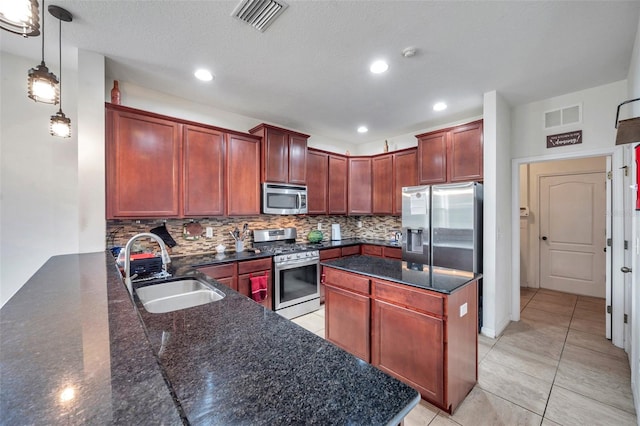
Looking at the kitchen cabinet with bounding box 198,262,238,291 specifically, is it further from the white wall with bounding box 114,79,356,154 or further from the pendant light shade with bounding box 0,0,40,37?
the pendant light shade with bounding box 0,0,40,37

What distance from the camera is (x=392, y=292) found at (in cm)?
203

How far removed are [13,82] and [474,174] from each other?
4.79 m

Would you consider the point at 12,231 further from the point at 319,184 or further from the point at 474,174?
the point at 474,174

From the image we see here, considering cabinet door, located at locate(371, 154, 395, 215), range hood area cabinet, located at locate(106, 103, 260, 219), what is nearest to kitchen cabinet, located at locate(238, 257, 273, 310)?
range hood area cabinet, located at locate(106, 103, 260, 219)

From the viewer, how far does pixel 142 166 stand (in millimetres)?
2660

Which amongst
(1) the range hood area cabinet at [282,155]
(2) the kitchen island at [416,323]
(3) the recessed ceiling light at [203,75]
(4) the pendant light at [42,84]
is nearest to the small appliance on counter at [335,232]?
(1) the range hood area cabinet at [282,155]

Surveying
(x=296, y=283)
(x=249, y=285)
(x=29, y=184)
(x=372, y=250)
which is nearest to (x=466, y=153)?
(x=372, y=250)

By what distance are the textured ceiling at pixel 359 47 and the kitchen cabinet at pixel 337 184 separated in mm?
1430

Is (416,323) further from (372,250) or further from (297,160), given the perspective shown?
(297,160)

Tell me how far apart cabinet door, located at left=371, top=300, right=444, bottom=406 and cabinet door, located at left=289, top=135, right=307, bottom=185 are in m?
2.35

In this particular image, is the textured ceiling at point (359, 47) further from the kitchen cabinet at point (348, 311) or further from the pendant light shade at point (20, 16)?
the kitchen cabinet at point (348, 311)

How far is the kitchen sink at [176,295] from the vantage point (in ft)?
6.03

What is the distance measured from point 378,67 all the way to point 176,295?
2595 millimetres

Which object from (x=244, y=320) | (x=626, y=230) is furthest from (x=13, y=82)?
(x=626, y=230)
